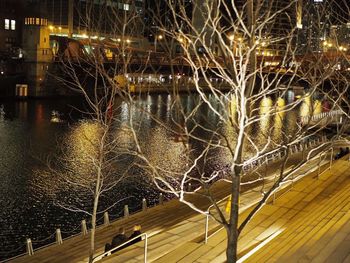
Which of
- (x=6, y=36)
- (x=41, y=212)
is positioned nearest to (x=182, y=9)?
(x=41, y=212)

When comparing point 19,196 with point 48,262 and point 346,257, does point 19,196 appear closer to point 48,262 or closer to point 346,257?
point 48,262

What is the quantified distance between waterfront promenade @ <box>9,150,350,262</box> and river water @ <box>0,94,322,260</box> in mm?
2595

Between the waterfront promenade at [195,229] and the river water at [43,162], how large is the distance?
2.60 metres

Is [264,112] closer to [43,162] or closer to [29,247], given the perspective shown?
[29,247]

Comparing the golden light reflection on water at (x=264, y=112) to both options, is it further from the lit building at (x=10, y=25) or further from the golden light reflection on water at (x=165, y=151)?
the lit building at (x=10, y=25)

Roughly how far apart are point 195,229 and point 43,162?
1989 centimetres

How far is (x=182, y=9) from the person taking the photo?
23.2 feet

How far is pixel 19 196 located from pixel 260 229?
17.4 meters

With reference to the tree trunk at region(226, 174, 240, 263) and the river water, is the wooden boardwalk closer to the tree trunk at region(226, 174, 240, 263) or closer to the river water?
the river water

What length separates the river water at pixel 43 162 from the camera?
2198cm

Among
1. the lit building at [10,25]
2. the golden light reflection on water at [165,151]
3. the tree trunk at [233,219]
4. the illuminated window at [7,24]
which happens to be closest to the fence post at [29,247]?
the tree trunk at [233,219]

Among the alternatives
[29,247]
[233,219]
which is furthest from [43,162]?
[233,219]

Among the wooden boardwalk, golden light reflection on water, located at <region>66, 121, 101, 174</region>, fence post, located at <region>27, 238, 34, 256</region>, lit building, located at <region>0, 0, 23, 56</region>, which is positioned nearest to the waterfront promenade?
the wooden boardwalk

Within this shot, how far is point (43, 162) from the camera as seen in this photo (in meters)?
32.0
